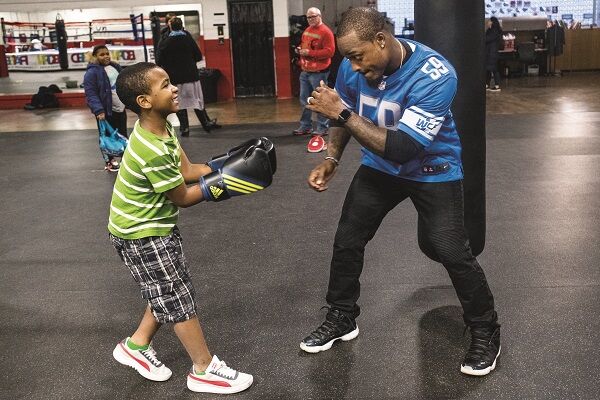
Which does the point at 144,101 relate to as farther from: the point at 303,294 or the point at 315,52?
the point at 315,52

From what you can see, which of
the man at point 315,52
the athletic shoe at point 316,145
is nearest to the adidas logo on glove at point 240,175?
the athletic shoe at point 316,145

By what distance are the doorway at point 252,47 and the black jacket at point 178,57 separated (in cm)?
506

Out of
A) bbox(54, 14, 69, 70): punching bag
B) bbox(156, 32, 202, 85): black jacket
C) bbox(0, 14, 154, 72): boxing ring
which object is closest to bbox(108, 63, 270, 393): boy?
bbox(156, 32, 202, 85): black jacket

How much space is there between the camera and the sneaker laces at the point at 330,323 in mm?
2988

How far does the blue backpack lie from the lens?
684 cm

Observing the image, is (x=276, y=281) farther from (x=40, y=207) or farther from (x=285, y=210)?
(x=40, y=207)

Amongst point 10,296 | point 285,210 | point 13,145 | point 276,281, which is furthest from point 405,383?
point 13,145

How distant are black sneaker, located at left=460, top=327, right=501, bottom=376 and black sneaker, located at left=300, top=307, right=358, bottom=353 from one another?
1.81ft

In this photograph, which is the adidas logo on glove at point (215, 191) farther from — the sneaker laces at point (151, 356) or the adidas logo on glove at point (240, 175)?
the sneaker laces at point (151, 356)

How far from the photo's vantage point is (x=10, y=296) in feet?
12.3

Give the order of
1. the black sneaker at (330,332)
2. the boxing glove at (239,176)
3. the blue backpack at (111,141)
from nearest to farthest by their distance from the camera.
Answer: the boxing glove at (239,176), the black sneaker at (330,332), the blue backpack at (111,141)

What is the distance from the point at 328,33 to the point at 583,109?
4.58 m

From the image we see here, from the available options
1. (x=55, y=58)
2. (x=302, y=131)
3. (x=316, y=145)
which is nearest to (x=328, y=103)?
(x=316, y=145)

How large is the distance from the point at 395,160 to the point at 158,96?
0.93 m
